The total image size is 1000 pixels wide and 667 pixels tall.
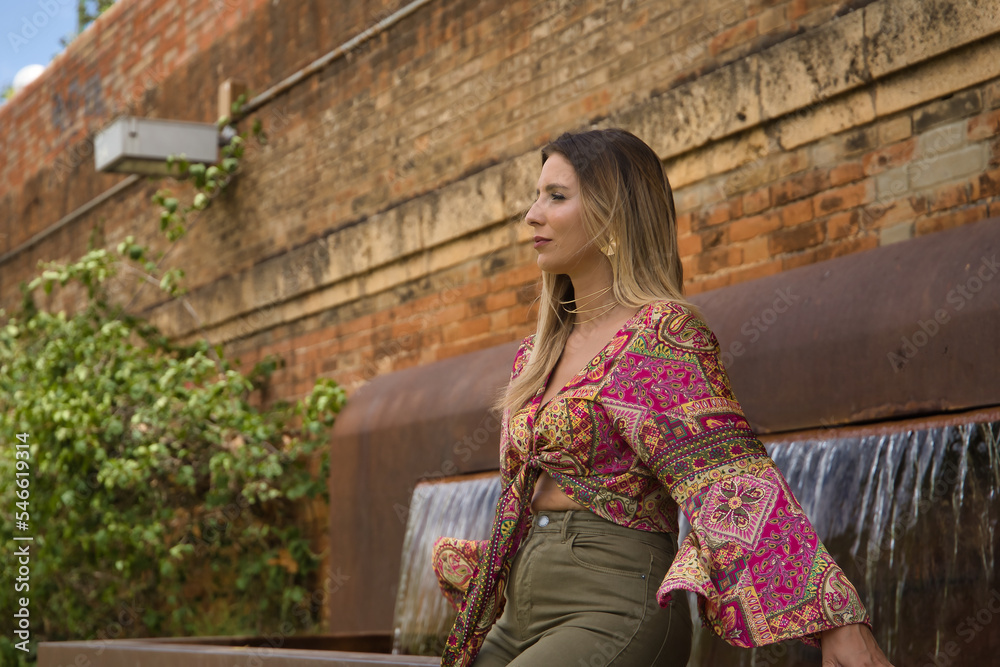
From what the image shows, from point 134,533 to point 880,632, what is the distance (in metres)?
5.08

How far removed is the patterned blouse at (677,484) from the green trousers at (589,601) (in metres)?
0.04

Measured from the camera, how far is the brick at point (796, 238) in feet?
14.4

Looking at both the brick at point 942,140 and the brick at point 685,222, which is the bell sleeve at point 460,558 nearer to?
the brick at point 942,140

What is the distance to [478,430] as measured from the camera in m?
5.32

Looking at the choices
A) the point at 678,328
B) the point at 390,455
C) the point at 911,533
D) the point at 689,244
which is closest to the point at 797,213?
the point at 689,244

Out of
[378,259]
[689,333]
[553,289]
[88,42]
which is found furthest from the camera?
[88,42]

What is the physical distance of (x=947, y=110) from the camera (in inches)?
155

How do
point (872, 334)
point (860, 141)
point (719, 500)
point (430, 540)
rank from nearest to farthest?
point (719, 500) < point (872, 334) < point (860, 141) < point (430, 540)

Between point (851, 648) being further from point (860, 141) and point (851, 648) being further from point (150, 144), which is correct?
point (150, 144)

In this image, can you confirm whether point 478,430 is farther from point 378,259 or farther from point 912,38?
point 912,38

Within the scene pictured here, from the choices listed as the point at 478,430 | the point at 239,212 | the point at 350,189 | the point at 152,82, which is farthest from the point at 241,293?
the point at 478,430

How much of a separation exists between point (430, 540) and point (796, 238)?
2179mm

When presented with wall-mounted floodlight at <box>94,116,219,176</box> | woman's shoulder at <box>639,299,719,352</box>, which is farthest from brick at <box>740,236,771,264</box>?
wall-mounted floodlight at <box>94,116,219,176</box>

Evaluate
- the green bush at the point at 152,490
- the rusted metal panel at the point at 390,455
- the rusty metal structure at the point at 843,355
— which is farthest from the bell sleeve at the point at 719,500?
the green bush at the point at 152,490
